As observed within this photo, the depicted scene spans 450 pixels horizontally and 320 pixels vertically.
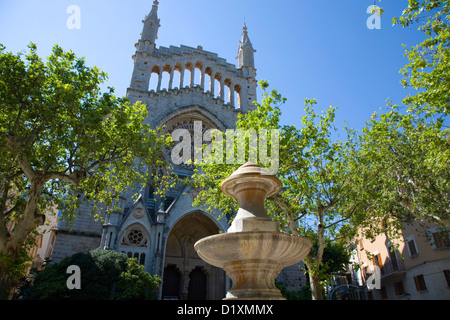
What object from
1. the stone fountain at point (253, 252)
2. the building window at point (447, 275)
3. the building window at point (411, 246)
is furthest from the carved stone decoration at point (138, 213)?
the building window at point (447, 275)

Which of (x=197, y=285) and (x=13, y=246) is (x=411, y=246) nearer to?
(x=197, y=285)

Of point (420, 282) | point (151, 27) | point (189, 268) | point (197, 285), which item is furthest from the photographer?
point (151, 27)

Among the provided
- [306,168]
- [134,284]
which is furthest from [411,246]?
[134,284]

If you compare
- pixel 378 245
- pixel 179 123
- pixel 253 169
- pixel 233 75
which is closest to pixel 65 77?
pixel 253 169

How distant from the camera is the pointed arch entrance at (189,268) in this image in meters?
20.1

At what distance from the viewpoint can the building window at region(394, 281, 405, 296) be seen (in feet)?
71.4

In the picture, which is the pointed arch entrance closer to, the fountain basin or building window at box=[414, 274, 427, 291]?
building window at box=[414, 274, 427, 291]

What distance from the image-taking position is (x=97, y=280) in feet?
45.8

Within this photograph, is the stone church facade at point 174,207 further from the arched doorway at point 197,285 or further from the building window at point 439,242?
the building window at point 439,242

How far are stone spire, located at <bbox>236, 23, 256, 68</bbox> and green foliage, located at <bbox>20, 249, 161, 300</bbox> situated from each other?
22.3 metres

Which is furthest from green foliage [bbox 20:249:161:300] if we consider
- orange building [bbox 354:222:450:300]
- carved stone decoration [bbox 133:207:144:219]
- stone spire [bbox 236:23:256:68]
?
stone spire [bbox 236:23:256:68]

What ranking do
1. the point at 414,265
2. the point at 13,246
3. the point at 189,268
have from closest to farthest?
the point at 13,246 → the point at 414,265 → the point at 189,268

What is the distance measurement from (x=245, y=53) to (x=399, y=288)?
24.2 m
